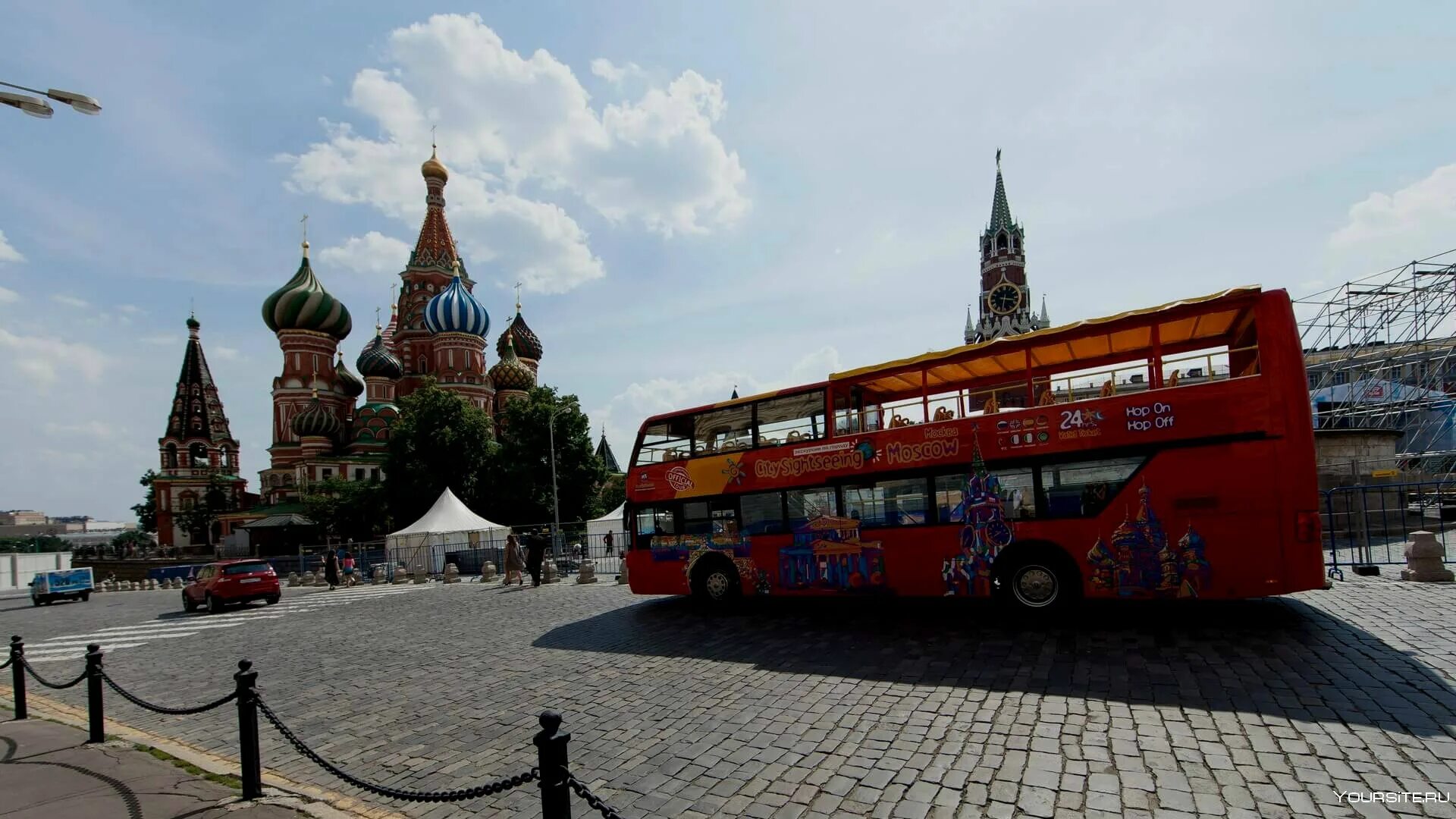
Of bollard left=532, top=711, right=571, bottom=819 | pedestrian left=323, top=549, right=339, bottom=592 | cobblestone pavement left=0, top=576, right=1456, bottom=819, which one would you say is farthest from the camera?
pedestrian left=323, top=549, right=339, bottom=592

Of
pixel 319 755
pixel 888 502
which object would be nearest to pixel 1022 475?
pixel 888 502

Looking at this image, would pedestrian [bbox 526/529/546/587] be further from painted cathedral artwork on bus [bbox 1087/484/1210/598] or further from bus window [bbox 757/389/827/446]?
painted cathedral artwork on bus [bbox 1087/484/1210/598]

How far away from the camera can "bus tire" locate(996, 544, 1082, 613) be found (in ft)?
29.9

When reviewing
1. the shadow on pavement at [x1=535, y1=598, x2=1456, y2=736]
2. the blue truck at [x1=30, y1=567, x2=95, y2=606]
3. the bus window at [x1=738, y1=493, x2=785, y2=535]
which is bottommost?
the blue truck at [x1=30, y1=567, x2=95, y2=606]

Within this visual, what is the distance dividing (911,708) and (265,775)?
5703mm

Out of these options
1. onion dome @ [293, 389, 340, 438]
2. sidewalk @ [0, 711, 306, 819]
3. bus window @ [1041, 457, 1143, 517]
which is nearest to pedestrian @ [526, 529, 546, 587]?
sidewalk @ [0, 711, 306, 819]

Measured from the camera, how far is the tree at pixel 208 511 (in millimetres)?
60487

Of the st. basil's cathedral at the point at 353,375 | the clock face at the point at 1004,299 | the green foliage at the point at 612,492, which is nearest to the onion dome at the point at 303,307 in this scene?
the st. basil's cathedral at the point at 353,375

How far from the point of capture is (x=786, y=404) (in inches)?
456

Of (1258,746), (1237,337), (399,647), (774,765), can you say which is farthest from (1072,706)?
(399,647)

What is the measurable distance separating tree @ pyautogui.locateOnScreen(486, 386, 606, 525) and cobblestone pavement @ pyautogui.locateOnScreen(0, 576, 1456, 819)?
30529mm

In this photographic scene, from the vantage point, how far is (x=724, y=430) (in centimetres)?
1218

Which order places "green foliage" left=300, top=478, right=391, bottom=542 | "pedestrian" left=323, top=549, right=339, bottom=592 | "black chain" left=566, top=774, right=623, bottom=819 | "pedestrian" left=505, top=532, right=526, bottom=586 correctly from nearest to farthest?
"black chain" left=566, top=774, right=623, bottom=819, "pedestrian" left=505, top=532, right=526, bottom=586, "pedestrian" left=323, top=549, right=339, bottom=592, "green foliage" left=300, top=478, right=391, bottom=542

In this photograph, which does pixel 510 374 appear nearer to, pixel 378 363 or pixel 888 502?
pixel 378 363
